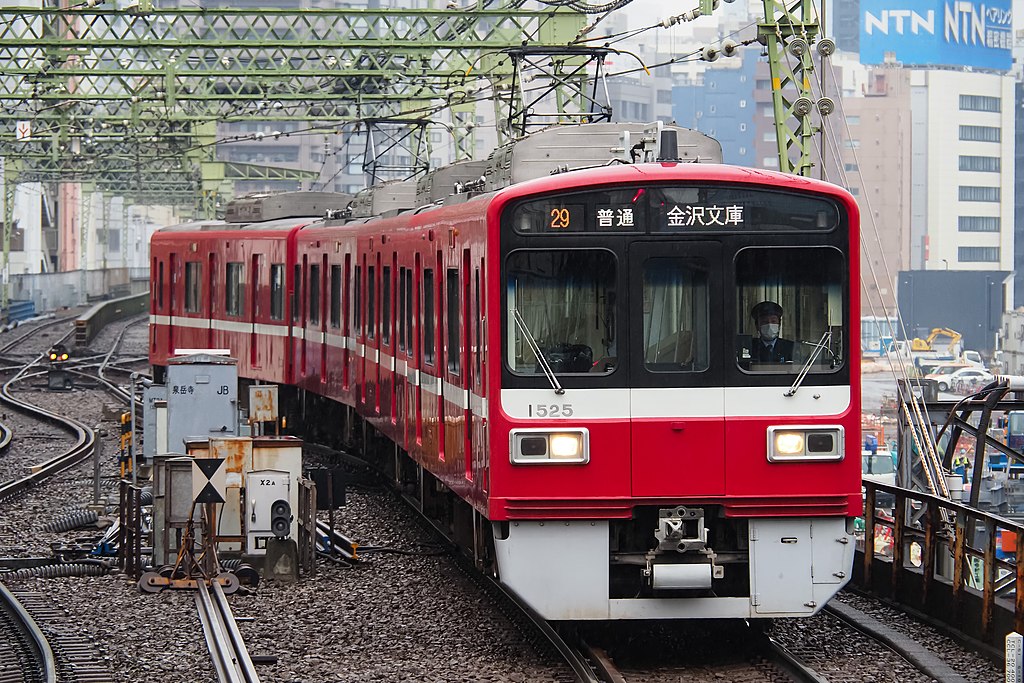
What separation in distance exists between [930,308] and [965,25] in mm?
17675

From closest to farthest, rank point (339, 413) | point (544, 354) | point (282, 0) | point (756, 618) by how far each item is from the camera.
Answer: point (544, 354), point (756, 618), point (339, 413), point (282, 0)

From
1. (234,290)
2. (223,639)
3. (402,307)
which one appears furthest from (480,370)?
(234,290)

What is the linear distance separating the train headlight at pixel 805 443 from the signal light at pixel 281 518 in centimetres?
396

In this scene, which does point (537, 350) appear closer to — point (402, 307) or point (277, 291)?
point (402, 307)

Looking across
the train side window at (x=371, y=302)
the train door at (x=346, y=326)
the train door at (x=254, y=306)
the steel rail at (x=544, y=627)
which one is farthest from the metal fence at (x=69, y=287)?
the steel rail at (x=544, y=627)

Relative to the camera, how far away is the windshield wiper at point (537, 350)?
799 cm

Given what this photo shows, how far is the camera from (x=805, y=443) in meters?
8.05

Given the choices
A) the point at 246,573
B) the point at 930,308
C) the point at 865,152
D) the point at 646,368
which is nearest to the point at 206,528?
the point at 246,573

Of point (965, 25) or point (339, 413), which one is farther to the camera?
point (965, 25)

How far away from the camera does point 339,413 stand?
61.1 ft

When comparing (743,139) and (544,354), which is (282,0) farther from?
(544,354)

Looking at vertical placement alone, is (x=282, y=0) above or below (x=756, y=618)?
above

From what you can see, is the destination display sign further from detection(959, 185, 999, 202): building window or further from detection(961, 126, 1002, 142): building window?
detection(961, 126, 1002, 142): building window

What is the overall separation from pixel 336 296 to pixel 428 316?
6042mm
